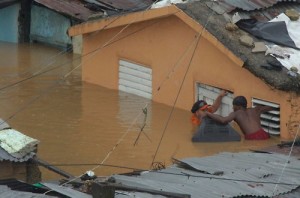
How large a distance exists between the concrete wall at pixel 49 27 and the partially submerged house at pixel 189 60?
5.29 m

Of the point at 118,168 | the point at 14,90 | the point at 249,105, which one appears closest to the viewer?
the point at 118,168

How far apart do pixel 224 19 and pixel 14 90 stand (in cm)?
559

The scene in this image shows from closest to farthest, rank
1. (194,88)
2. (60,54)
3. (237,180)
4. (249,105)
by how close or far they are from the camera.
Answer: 1. (237,180)
2. (249,105)
3. (194,88)
4. (60,54)

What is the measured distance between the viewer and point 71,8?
23328 millimetres

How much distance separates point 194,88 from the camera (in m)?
16.3

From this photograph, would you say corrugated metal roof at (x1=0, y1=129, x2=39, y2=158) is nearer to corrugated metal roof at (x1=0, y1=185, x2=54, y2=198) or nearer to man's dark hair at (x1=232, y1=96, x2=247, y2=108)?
corrugated metal roof at (x1=0, y1=185, x2=54, y2=198)

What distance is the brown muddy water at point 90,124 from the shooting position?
44.0ft

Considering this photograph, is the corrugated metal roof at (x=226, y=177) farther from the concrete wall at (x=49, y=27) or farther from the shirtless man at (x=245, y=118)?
the concrete wall at (x=49, y=27)

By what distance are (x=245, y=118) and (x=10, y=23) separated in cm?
1355

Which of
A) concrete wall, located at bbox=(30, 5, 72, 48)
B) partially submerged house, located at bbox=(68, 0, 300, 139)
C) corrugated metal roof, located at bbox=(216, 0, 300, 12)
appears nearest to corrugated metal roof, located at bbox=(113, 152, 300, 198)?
partially submerged house, located at bbox=(68, 0, 300, 139)

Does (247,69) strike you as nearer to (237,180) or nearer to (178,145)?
(178,145)

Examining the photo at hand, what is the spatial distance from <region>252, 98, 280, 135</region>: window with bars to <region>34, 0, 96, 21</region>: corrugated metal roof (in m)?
9.24

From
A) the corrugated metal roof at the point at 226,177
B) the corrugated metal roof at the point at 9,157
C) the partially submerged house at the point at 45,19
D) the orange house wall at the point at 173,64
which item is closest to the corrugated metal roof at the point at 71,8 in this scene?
the partially submerged house at the point at 45,19

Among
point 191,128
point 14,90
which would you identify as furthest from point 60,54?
point 191,128
